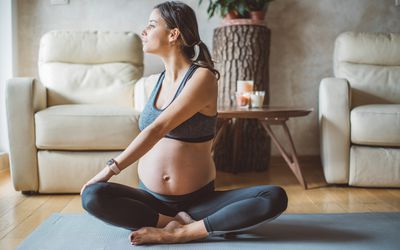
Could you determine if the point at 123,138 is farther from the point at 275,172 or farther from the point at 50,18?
the point at 50,18

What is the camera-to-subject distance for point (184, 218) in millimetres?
1438

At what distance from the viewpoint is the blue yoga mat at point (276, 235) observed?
1.39 metres

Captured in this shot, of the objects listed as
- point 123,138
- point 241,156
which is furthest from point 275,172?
point 123,138

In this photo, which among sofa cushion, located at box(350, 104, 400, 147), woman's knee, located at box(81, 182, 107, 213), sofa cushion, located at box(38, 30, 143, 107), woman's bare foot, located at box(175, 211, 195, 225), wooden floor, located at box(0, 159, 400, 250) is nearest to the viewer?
woman's knee, located at box(81, 182, 107, 213)

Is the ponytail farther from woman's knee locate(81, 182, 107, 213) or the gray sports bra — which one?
woman's knee locate(81, 182, 107, 213)

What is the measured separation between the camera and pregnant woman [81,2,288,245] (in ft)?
4.42

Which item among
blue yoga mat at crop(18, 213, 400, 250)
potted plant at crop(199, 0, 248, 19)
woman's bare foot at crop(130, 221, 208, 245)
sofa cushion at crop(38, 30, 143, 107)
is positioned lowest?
blue yoga mat at crop(18, 213, 400, 250)

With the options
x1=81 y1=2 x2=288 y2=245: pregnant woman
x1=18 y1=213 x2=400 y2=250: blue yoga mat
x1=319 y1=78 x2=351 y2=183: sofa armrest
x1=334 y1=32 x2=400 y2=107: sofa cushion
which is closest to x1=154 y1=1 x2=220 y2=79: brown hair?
x1=81 y1=2 x2=288 y2=245: pregnant woman

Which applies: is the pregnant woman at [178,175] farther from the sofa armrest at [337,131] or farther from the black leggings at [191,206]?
the sofa armrest at [337,131]

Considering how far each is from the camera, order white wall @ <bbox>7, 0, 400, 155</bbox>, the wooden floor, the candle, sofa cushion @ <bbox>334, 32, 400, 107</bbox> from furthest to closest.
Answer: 1. white wall @ <bbox>7, 0, 400, 155</bbox>
2. sofa cushion @ <bbox>334, 32, 400, 107</bbox>
3. the candle
4. the wooden floor

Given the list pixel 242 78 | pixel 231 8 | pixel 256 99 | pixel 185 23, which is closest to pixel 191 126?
pixel 185 23

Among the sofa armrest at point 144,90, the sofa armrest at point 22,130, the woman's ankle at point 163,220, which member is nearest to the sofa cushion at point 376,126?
the sofa armrest at point 144,90

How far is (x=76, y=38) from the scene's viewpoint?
2752 millimetres

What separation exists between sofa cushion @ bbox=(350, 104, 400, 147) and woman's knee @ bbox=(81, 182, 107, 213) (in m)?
1.51
